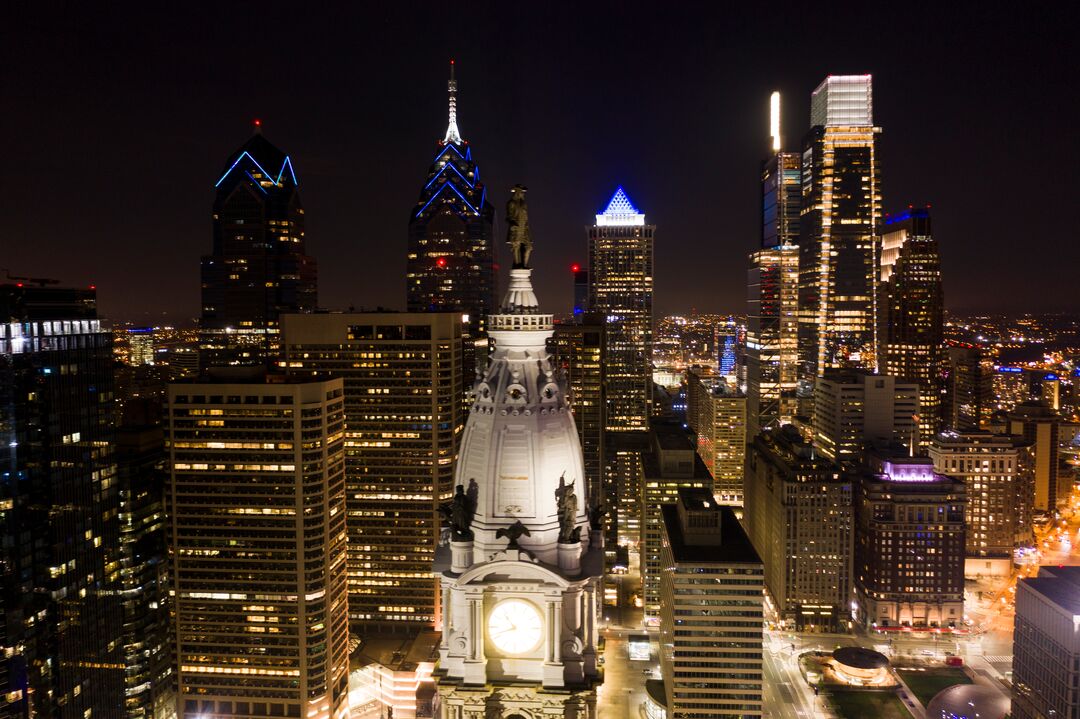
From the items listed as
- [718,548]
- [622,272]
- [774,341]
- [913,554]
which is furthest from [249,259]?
[774,341]

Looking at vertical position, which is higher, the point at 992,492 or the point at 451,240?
the point at 451,240

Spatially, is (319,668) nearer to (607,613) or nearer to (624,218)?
(607,613)

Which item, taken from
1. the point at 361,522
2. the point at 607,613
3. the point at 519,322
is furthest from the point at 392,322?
the point at 519,322

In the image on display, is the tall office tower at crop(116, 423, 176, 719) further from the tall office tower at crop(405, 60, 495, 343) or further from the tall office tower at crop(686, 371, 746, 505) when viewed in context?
the tall office tower at crop(686, 371, 746, 505)

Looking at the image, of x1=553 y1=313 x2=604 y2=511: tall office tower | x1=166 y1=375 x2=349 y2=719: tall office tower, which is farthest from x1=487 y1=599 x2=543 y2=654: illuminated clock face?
x1=553 y1=313 x2=604 y2=511: tall office tower

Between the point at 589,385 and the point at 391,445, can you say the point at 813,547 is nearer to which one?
the point at 589,385

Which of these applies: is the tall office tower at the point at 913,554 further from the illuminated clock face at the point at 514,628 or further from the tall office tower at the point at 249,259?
the tall office tower at the point at 249,259

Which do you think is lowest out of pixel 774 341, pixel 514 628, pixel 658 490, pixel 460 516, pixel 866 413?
pixel 658 490
